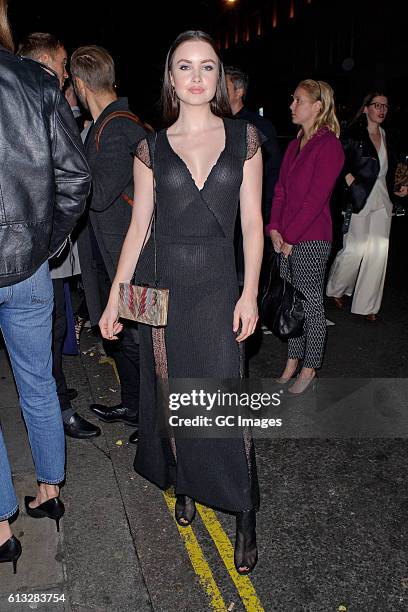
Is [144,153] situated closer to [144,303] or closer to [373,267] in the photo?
[144,303]

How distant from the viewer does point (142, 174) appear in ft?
8.95

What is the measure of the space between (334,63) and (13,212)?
38.9 metres

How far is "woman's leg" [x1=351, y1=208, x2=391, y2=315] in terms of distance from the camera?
6.38 metres

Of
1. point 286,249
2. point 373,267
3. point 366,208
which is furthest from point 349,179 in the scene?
point 286,249

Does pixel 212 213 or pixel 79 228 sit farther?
pixel 79 228

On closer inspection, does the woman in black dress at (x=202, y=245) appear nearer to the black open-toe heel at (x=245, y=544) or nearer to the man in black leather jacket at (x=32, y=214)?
the black open-toe heel at (x=245, y=544)

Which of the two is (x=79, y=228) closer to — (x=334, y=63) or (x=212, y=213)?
(x=212, y=213)

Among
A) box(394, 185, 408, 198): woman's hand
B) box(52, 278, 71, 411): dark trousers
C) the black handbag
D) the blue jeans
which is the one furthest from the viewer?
box(394, 185, 408, 198): woman's hand

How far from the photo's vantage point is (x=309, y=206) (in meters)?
4.23

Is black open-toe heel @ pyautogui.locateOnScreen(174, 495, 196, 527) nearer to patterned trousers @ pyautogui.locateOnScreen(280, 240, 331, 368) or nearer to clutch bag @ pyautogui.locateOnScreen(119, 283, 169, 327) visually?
clutch bag @ pyautogui.locateOnScreen(119, 283, 169, 327)

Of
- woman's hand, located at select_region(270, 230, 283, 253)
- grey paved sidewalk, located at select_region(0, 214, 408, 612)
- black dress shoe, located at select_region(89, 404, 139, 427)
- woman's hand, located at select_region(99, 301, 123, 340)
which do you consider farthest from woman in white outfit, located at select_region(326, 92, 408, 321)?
woman's hand, located at select_region(99, 301, 123, 340)

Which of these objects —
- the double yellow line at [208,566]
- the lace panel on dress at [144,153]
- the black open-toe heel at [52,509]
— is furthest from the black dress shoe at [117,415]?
the lace panel on dress at [144,153]

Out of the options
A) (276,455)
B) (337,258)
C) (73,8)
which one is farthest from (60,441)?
(73,8)

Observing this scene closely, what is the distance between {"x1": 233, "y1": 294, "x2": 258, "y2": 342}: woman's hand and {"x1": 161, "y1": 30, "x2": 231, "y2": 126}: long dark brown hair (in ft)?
2.91
